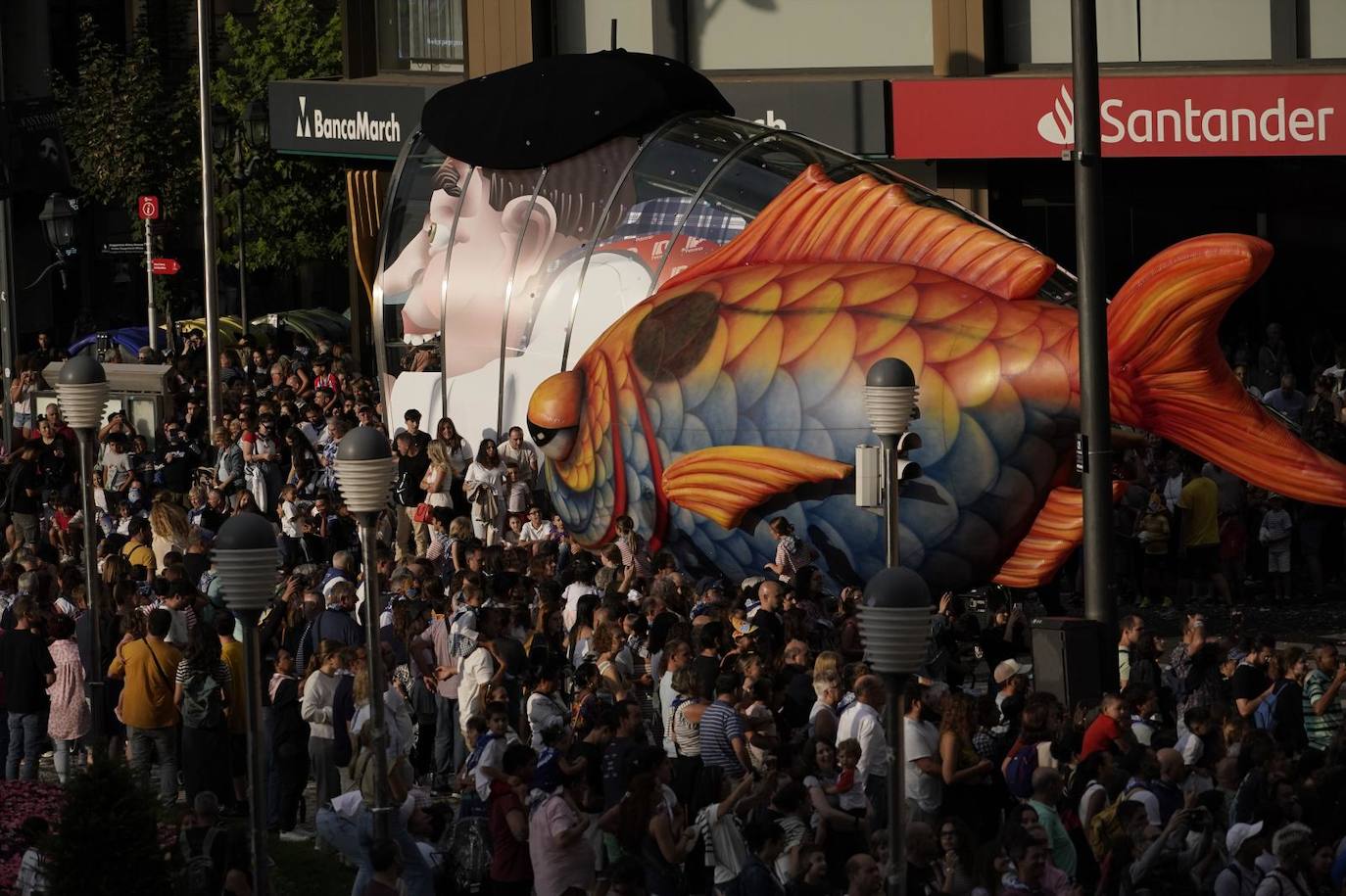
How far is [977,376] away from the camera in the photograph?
1764cm

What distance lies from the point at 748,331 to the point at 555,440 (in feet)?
7.46

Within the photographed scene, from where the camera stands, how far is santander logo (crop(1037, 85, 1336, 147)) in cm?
2611

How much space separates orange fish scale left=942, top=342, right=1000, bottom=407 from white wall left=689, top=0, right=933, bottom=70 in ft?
38.1

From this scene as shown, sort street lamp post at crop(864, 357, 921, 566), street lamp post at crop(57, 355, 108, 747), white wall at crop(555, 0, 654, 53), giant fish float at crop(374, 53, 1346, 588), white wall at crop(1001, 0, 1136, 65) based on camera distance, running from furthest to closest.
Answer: white wall at crop(555, 0, 654, 53)
white wall at crop(1001, 0, 1136, 65)
giant fish float at crop(374, 53, 1346, 588)
street lamp post at crop(864, 357, 921, 566)
street lamp post at crop(57, 355, 108, 747)

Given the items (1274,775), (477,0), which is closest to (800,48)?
(477,0)

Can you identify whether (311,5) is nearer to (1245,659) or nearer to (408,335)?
(408,335)

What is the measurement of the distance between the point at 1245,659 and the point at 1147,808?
10.3ft

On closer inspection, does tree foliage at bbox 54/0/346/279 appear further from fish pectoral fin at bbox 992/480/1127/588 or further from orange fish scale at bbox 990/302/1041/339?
fish pectoral fin at bbox 992/480/1127/588

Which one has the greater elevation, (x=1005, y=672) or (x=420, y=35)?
(x=420, y=35)

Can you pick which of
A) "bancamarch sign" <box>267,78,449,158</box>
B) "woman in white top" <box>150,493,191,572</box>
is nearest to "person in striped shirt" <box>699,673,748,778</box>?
"woman in white top" <box>150,493,191,572</box>

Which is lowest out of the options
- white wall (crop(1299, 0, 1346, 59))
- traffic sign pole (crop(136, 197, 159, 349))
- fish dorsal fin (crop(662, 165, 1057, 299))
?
fish dorsal fin (crop(662, 165, 1057, 299))

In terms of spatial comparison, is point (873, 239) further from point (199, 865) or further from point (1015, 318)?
point (199, 865)

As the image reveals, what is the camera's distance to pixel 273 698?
15.1m

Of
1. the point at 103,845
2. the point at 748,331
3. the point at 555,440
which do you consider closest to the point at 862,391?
the point at 748,331
